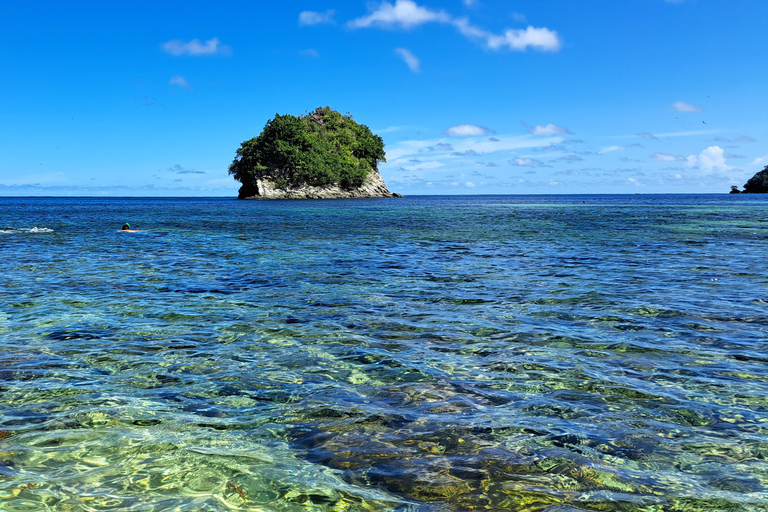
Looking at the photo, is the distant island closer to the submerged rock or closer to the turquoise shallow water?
the submerged rock

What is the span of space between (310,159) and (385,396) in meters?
123

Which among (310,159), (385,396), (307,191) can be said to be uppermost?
(310,159)

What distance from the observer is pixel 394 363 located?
7637mm

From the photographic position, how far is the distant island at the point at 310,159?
126 metres

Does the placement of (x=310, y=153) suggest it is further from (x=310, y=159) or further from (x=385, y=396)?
(x=385, y=396)

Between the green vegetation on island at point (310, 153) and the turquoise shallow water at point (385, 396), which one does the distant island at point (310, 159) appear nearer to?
the green vegetation on island at point (310, 153)

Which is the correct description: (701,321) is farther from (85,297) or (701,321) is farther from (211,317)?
(85,297)

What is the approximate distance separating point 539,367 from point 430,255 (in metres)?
14.9

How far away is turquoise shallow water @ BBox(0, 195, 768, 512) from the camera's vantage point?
14.2 feet

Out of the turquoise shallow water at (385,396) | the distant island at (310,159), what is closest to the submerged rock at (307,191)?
the distant island at (310,159)

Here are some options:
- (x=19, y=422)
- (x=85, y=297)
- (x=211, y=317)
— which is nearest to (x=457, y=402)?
(x=19, y=422)

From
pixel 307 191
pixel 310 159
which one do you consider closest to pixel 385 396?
pixel 310 159

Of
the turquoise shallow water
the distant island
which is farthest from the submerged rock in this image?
the turquoise shallow water

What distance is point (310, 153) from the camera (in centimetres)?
12669
